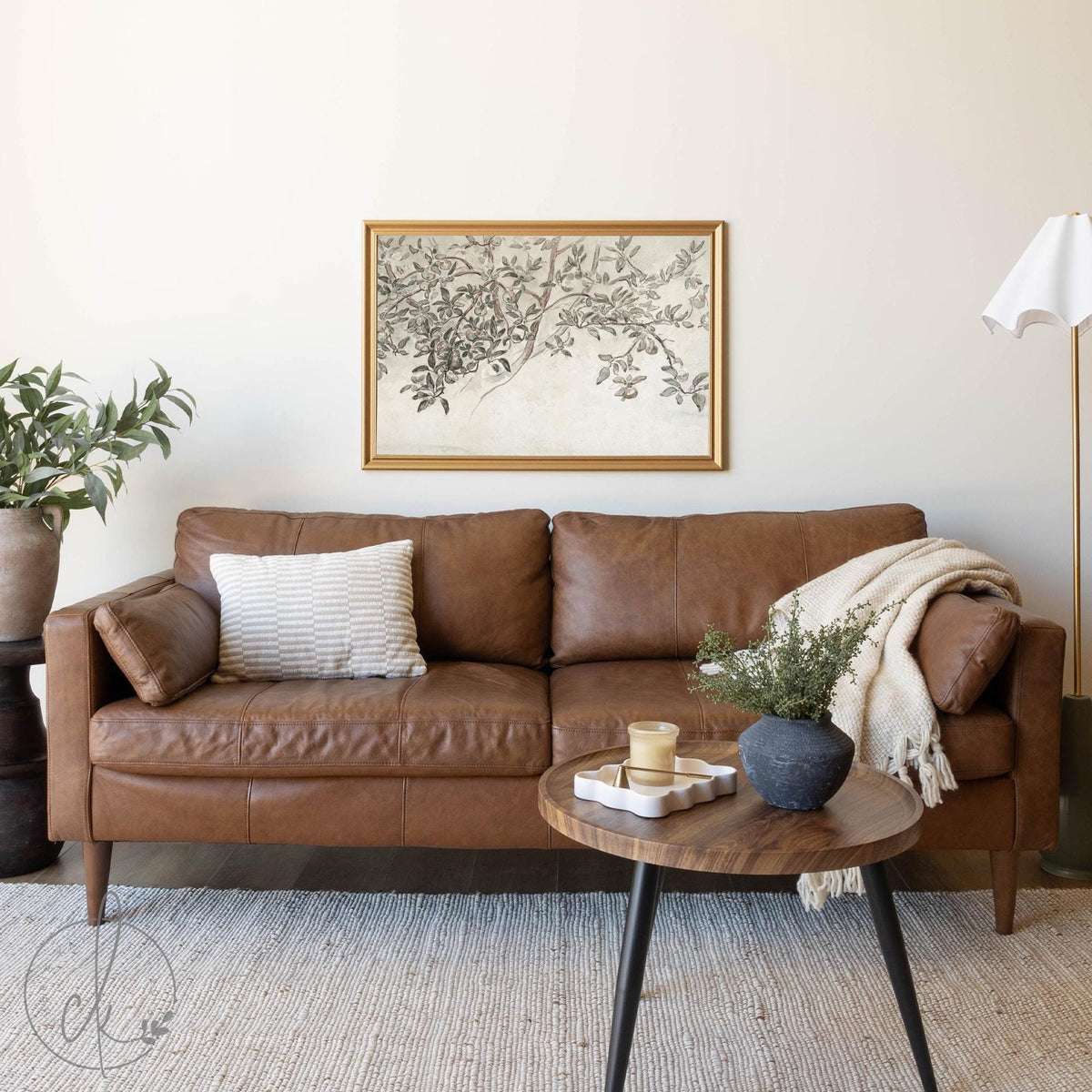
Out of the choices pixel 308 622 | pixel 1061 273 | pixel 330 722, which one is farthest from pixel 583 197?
pixel 330 722

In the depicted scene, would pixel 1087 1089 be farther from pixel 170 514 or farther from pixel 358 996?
pixel 170 514

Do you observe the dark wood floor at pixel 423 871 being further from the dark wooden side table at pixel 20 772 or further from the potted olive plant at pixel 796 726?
the potted olive plant at pixel 796 726

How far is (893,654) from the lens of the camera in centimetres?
224

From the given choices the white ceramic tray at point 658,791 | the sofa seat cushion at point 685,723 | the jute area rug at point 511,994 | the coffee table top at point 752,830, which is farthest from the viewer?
the sofa seat cushion at point 685,723

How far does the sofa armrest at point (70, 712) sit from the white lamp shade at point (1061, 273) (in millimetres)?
2386

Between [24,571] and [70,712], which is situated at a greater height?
[24,571]

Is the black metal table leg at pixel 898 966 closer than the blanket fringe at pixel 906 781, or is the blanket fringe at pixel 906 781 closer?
the black metal table leg at pixel 898 966

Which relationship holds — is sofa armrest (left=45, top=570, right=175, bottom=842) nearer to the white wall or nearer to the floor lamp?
the white wall

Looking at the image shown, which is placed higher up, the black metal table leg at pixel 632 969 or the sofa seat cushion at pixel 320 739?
the sofa seat cushion at pixel 320 739

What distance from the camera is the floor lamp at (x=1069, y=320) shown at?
241cm

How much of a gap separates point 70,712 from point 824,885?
5.29ft

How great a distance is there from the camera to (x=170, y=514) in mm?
3182

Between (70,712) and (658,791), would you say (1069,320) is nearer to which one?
(658,791)

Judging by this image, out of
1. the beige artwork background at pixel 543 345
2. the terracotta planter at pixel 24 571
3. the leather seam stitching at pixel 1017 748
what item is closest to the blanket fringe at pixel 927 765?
the leather seam stitching at pixel 1017 748
